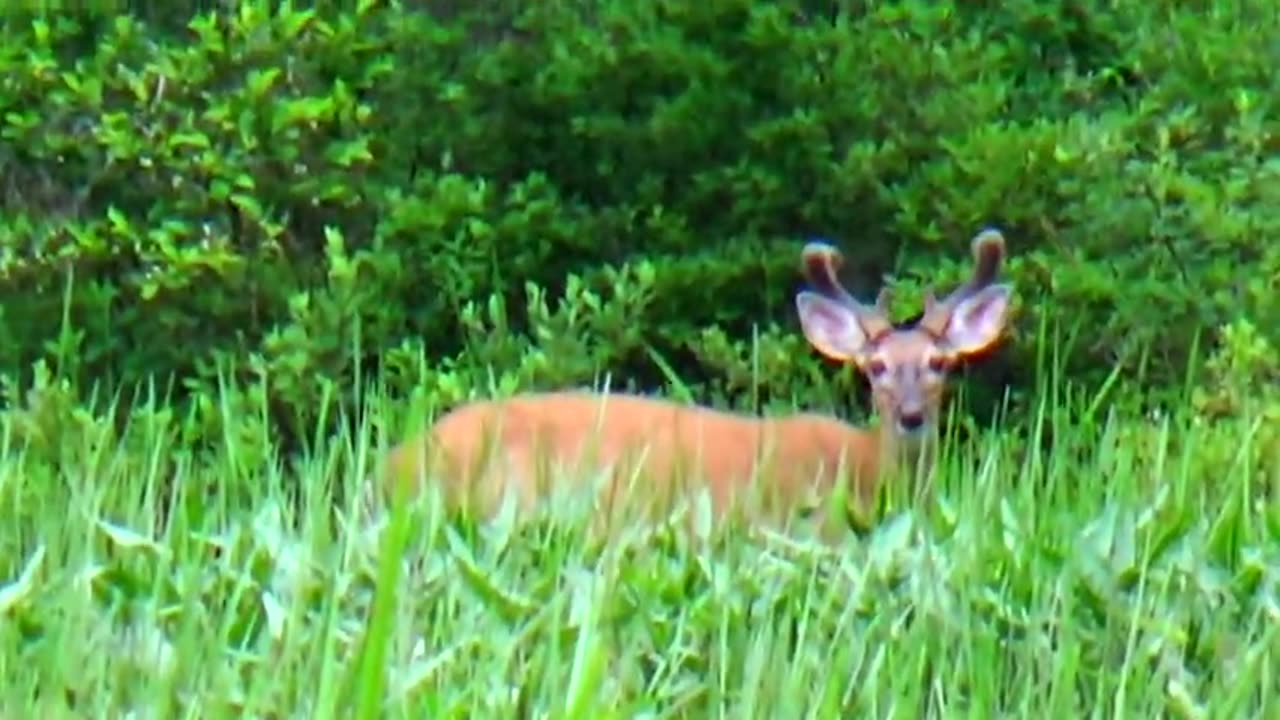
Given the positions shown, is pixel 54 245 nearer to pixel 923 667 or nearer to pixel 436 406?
pixel 436 406

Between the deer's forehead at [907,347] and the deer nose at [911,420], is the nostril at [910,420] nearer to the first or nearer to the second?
the deer nose at [911,420]

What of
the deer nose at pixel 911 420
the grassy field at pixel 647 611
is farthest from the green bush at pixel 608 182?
the grassy field at pixel 647 611

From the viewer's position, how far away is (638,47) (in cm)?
Result: 1037

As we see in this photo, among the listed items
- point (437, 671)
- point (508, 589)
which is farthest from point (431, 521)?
point (437, 671)

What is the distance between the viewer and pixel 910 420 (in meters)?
8.77

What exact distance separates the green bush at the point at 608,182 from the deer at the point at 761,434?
15.9 inches

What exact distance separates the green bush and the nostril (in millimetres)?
1294

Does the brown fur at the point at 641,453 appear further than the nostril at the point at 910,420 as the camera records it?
No

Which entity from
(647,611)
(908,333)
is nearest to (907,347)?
(908,333)

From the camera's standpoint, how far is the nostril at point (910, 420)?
8.73 meters

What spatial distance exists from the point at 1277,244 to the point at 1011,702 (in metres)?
5.61

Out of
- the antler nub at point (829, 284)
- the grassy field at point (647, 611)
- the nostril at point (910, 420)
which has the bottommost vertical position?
the nostril at point (910, 420)

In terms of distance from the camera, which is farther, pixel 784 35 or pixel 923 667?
pixel 784 35

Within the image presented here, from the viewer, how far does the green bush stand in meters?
10.1
